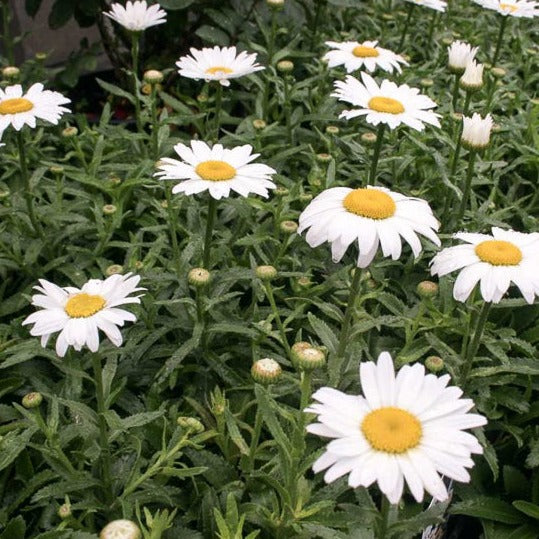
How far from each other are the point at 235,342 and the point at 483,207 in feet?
2.88

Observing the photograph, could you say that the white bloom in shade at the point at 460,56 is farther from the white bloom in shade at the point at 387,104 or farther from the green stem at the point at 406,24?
the green stem at the point at 406,24

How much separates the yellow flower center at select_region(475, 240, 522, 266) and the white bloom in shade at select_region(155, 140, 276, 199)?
1.65 feet

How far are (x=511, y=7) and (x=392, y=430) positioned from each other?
90.9 inches

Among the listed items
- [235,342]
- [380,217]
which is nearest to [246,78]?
[235,342]

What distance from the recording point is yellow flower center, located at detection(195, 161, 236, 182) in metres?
1.75

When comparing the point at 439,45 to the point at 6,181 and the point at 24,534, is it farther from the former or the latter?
the point at 24,534

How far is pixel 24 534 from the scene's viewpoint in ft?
5.12

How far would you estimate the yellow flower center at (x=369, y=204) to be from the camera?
1505mm

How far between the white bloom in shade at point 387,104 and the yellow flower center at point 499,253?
50cm

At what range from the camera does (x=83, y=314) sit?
1.41 metres

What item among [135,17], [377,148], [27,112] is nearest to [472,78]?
[377,148]

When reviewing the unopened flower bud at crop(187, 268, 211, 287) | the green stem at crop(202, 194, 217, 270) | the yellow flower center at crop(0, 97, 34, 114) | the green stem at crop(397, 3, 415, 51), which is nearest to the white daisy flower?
the yellow flower center at crop(0, 97, 34, 114)

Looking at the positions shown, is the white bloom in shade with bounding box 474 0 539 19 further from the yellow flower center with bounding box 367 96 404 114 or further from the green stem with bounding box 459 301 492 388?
the green stem with bounding box 459 301 492 388

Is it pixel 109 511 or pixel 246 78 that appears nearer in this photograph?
pixel 109 511
